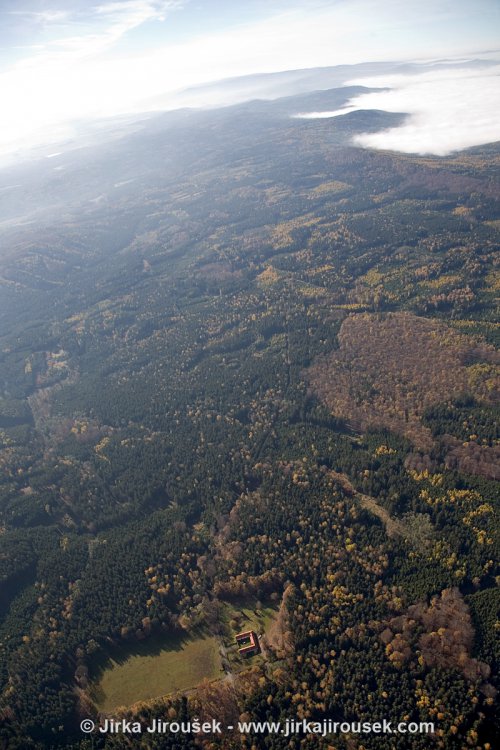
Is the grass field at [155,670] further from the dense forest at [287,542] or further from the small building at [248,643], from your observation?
the small building at [248,643]

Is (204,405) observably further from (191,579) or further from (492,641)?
(492,641)

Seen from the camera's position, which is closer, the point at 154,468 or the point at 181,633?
the point at 181,633

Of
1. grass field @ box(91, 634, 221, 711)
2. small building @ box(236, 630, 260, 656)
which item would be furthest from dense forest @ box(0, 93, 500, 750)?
small building @ box(236, 630, 260, 656)

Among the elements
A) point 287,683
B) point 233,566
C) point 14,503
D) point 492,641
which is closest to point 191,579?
point 233,566

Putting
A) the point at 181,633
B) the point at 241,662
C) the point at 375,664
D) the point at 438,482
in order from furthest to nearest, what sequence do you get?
the point at 438,482 → the point at 181,633 → the point at 241,662 → the point at 375,664

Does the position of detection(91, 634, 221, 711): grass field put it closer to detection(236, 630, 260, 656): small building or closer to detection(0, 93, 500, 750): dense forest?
detection(0, 93, 500, 750): dense forest

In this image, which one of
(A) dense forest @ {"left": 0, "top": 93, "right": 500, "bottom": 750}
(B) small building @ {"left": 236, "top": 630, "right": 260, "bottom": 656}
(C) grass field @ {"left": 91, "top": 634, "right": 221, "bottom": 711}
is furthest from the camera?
(B) small building @ {"left": 236, "top": 630, "right": 260, "bottom": 656}

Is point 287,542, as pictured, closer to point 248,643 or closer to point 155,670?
point 248,643
